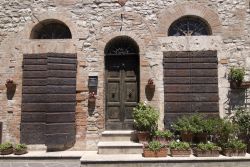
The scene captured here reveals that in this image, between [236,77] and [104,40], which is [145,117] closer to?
[104,40]

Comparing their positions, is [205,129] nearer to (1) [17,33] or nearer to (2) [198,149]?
(2) [198,149]

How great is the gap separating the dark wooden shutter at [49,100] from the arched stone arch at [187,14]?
304cm

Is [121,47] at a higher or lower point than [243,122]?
higher

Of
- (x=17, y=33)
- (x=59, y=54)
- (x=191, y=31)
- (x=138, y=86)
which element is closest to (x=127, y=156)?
(x=138, y=86)

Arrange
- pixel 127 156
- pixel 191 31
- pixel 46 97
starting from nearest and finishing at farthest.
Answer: pixel 127 156 < pixel 46 97 < pixel 191 31

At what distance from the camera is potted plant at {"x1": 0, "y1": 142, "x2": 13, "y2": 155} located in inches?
348

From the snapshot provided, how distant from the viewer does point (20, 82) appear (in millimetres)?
9828

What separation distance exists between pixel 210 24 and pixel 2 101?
702cm

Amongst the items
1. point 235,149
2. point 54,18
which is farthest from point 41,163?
point 235,149

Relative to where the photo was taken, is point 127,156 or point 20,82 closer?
point 127,156

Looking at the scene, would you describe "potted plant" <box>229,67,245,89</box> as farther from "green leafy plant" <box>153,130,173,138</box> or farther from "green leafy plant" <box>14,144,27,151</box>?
"green leafy plant" <box>14,144,27,151</box>

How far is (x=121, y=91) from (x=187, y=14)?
128 inches

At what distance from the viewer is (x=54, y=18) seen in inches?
392

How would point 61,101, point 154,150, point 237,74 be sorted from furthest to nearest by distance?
point 61,101
point 237,74
point 154,150
